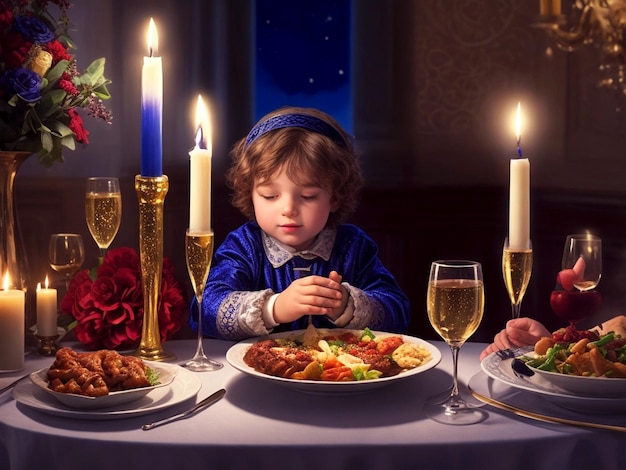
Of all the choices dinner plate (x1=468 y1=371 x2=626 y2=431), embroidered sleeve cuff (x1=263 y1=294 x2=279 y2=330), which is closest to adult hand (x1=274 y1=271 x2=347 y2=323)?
embroidered sleeve cuff (x1=263 y1=294 x2=279 y2=330)

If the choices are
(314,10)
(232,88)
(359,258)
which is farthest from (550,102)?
(359,258)

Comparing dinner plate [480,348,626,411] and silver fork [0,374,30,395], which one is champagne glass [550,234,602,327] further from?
silver fork [0,374,30,395]

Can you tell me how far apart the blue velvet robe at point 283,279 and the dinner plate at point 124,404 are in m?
0.49

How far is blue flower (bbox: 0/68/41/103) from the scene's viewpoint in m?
1.82

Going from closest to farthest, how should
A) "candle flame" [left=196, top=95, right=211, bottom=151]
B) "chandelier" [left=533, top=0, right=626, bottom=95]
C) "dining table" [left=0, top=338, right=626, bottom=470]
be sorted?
"dining table" [left=0, top=338, right=626, bottom=470] < "candle flame" [left=196, top=95, right=211, bottom=151] < "chandelier" [left=533, top=0, right=626, bottom=95]

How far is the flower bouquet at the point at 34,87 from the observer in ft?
6.02

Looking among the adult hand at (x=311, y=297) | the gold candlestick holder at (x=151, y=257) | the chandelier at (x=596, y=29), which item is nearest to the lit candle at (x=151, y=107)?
the gold candlestick holder at (x=151, y=257)

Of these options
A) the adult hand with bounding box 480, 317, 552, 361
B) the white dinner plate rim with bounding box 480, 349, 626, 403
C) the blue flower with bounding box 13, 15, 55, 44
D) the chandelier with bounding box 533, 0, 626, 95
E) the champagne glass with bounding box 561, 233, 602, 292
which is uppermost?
the chandelier with bounding box 533, 0, 626, 95

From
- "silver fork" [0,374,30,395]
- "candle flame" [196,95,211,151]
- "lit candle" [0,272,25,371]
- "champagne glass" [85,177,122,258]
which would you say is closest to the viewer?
"silver fork" [0,374,30,395]

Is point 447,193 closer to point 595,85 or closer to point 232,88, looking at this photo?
point 595,85

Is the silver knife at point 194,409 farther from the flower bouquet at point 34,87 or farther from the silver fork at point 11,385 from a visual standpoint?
the flower bouquet at point 34,87

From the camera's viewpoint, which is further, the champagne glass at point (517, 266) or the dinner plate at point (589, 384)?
the champagne glass at point (517, 266)

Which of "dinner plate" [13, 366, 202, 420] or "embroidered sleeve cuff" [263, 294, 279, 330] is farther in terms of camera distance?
"embroidered sleeve cuff" [263, 294, 279, 330]

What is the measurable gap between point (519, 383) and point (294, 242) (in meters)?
0.95
